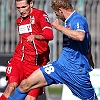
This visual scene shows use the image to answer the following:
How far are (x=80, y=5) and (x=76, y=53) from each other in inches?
272

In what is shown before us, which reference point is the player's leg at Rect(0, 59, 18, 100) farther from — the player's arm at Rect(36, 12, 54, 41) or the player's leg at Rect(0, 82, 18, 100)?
the player's arm at Rect(36, 12, 54, 41)

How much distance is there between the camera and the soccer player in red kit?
8719 mm

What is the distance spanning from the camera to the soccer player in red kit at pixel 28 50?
8719mm

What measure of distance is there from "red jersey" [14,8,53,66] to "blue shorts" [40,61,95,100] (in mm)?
924

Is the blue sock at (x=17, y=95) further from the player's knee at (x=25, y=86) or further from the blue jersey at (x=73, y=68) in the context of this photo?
the blue jersey at (x=73, y=68)

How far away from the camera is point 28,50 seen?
29.0ft

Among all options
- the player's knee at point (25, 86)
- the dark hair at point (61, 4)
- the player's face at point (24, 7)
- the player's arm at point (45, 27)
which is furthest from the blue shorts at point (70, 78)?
the player's face at point (24, 7)

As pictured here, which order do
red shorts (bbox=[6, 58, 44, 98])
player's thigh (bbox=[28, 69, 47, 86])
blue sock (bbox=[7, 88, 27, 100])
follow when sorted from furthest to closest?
1. red shorts (bbox=[6, 58, 44, 98])
2. blue sock (bbox=[7, 88, 27, 100])
3. player's thigh (bbox=[28, 69, 47, 86])

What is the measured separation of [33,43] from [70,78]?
45.5 inches

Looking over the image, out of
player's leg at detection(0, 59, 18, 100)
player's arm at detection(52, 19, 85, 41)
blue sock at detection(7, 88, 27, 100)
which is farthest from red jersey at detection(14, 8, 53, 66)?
player's arm at detection(52, 19, 85, 41)

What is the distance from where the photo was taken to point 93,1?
14.5 m

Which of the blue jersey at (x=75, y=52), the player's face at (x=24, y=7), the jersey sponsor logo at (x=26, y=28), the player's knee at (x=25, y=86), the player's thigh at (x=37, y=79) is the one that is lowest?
the player's knee at (x=25, y=86)

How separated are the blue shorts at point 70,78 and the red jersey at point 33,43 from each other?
92cm

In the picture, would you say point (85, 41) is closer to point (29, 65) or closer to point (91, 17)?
point (29, 65)
